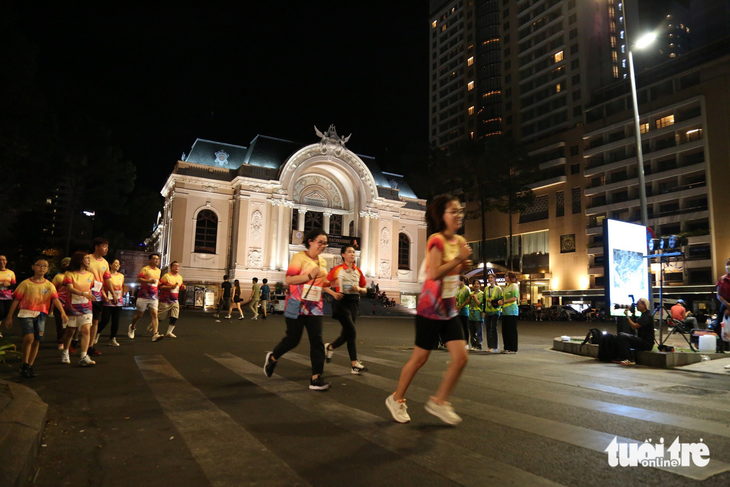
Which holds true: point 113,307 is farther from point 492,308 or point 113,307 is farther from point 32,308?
point 492,308

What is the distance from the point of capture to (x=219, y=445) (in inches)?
138

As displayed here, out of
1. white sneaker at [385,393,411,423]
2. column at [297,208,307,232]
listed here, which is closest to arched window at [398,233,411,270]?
column at [297,208,307,232]

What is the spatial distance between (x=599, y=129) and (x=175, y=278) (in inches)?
2195

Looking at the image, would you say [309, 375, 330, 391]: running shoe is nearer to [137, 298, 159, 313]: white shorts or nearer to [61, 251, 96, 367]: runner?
[61, 251, 96, 367]: runner

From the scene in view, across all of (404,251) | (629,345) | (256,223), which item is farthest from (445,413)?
(404,251)

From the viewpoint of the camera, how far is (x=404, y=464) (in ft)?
10.2

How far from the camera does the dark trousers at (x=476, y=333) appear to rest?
11.6 metres

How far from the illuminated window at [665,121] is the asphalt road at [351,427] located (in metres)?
51.2

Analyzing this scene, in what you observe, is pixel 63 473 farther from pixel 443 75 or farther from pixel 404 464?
pixel 443 75

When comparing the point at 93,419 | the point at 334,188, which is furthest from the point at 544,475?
the point at 334,188

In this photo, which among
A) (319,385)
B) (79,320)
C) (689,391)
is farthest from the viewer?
(79,320)

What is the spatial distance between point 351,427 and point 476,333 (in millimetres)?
8186

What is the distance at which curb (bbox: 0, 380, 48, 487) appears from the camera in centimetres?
264

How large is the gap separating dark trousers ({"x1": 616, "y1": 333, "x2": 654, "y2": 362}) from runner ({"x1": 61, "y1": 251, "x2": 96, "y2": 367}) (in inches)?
362
